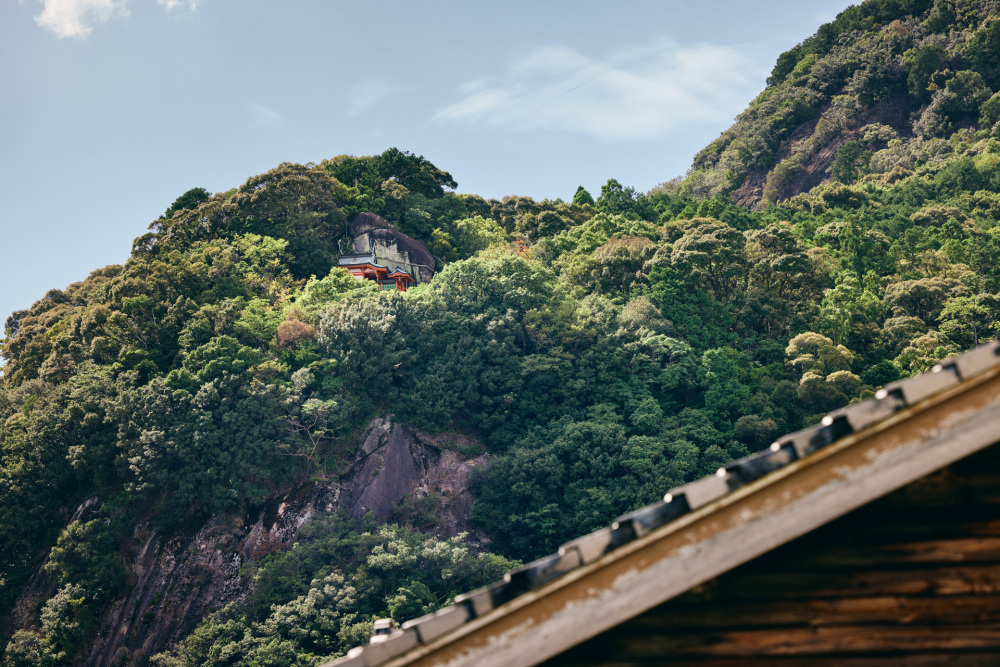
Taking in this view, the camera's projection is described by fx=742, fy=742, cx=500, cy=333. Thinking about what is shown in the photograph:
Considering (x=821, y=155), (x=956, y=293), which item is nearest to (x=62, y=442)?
(x=956, y=293)

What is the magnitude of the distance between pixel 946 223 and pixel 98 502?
33.0 m

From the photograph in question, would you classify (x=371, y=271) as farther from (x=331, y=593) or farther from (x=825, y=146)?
(x=825, y=146)

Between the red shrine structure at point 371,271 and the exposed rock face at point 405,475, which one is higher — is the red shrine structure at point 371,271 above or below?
above

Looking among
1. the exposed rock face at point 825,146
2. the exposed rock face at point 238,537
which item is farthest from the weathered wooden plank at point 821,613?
the exposed rock face at point 825,146

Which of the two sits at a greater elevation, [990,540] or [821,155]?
[821,155]

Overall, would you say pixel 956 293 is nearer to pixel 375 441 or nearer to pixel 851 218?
pixel 851 218

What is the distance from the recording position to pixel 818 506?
71.8 inches

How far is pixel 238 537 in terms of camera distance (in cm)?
2080

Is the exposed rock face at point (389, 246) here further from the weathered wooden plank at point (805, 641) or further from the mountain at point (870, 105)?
the weathered wooden plank at point (805, 641)

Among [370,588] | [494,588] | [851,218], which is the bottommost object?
[370,588]

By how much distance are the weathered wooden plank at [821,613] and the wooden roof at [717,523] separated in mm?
267

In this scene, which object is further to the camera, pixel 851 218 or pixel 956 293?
pixel 851 218

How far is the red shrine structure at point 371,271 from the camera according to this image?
30.2m

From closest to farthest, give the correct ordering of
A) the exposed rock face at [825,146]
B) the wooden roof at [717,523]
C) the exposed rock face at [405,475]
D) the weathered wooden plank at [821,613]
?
the wooden roof at [717,523]
the weathered wooden plank at [821,613]
the exposed rock face at [405,475]
the exposed rock face at [825,146]
